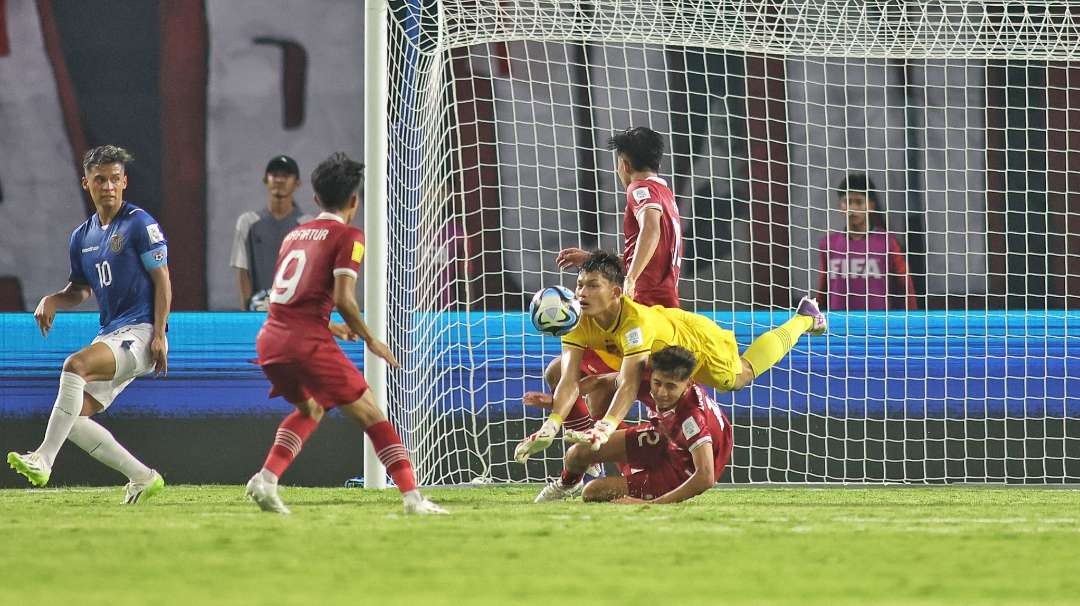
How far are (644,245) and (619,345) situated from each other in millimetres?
553

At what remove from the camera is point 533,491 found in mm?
7605

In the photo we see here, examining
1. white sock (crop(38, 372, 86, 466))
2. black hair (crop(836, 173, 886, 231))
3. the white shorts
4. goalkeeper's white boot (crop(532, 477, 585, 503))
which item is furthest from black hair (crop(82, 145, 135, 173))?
black hair (crop(836, 173, 886, 231))

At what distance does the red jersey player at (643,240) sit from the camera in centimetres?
662

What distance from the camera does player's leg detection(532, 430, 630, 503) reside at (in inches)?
252

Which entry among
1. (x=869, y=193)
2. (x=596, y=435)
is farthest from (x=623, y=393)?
(x=869, y=193)

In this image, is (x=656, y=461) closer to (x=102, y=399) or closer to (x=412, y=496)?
(x=412, y=496)

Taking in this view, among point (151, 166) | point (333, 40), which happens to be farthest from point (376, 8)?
point (151, 166)

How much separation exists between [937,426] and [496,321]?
270cm

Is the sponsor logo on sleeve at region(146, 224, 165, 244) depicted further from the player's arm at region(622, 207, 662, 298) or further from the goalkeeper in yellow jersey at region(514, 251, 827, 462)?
the player's arm at region(622, 207, 662, 298)

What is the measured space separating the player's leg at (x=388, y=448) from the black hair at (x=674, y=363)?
1064mm

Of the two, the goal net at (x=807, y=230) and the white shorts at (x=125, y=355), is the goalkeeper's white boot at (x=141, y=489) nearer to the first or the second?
the white shorts at (x=125, y=355)

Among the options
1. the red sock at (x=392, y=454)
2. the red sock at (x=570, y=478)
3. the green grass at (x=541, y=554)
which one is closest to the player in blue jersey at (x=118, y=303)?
the green grass at (x=541, y=554)

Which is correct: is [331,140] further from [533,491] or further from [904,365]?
[904,365]

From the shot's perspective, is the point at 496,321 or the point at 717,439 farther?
the point at 496,321
